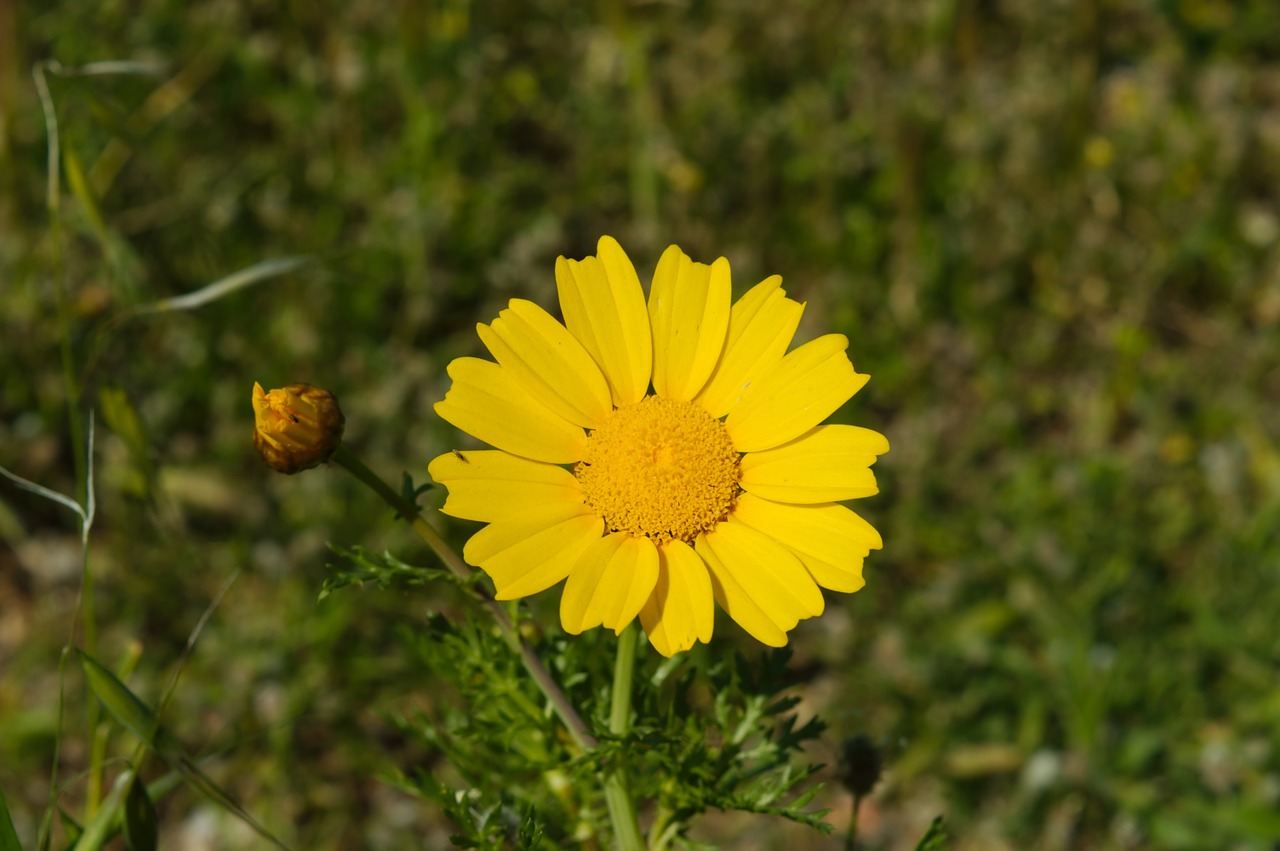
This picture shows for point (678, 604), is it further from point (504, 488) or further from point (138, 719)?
point (138, 719)

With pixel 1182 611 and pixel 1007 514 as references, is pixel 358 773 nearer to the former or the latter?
pixel 1007 514

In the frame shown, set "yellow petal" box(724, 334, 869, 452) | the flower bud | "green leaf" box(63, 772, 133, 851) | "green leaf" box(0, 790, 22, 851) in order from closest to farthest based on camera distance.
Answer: the flower bud → "green leaf" box(0, 790, 22, 851) → "yellow petal" box(724, 334, 869, 452) → "green leaf" box(63, 772, 133, 851)

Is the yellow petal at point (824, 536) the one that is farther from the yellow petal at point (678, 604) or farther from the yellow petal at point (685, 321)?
the yellow petal at point (685, 321)

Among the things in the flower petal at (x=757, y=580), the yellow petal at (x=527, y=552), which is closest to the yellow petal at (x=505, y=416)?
the yellow petal at (x=527, y=552)

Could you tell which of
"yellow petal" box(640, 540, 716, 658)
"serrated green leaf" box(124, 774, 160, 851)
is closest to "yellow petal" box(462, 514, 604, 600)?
"yellow petal" box(640, 540, 716, 658)

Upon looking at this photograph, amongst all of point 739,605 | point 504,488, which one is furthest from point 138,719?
point 739,605

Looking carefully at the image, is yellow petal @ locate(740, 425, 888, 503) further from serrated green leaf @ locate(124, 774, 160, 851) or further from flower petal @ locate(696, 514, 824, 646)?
serrated green leaf @ locate(124, 774, 160, 851)
